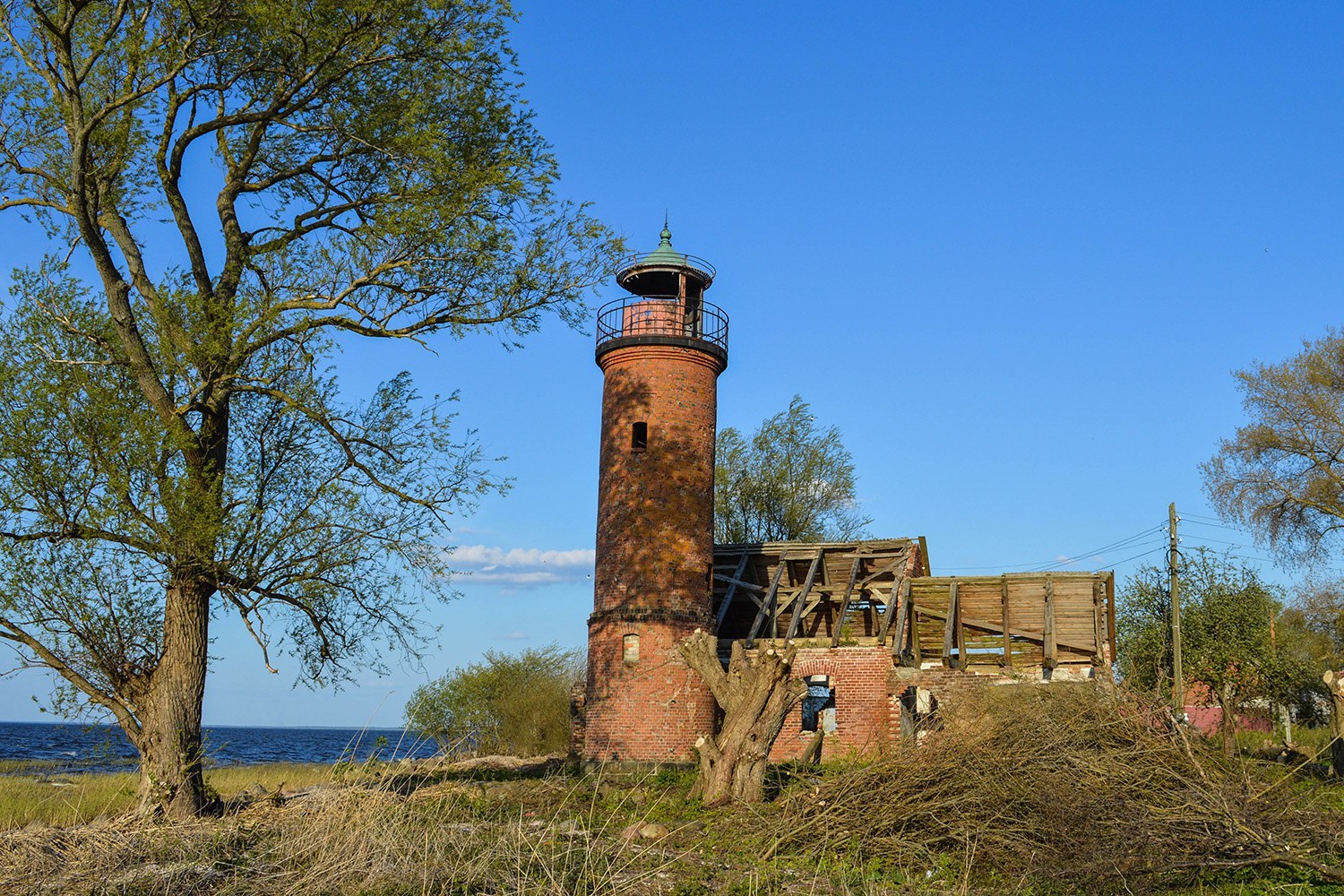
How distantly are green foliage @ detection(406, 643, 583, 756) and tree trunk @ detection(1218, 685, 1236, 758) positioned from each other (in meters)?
16.4

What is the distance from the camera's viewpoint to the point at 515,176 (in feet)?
48.0

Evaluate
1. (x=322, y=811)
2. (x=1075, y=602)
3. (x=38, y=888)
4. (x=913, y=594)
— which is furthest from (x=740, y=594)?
(x=38, y=888)

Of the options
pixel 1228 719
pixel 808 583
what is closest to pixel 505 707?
pixel 808 583

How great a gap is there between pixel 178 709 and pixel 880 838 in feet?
27.8

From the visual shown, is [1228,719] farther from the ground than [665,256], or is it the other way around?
[665,256]

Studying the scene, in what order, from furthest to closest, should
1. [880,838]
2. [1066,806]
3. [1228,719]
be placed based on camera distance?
[1228,719]
[880,838]
[1066,806]

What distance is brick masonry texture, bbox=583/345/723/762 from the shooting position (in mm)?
20547

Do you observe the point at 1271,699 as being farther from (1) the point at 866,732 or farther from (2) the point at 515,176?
(2) the point at 515,176

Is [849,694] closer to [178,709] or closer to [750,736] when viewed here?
[750,736]

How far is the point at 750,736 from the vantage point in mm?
14617

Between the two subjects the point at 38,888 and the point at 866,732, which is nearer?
the point at 38,888

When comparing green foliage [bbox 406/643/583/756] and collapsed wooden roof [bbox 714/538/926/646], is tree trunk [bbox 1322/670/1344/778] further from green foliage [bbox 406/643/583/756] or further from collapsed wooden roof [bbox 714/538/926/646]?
green foliage [bbox 406/643/583/756]

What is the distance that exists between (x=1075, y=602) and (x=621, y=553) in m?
9.84

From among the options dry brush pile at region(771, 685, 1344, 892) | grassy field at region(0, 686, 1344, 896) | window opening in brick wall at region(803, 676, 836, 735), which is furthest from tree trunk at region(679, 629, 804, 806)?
window opening in brick wall at region(803, 676, 836, 735)
